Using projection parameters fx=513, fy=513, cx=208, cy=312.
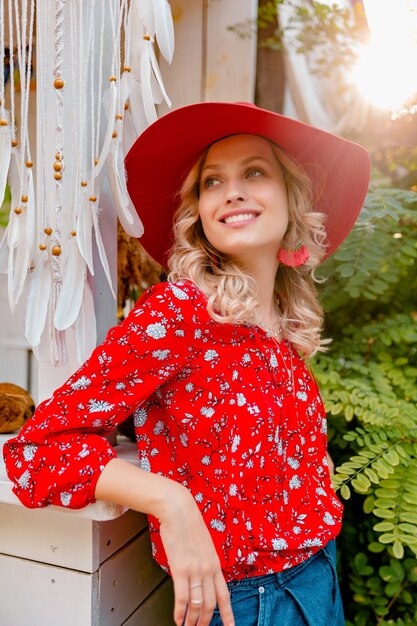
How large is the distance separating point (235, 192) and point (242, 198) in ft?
0.07

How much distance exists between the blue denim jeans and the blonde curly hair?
51cm

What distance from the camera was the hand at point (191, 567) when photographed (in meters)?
0.82

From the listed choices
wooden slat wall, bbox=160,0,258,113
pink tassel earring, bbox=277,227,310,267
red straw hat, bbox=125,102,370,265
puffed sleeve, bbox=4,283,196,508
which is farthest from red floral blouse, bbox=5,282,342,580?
wooden slat wall, bbox=160,0,258,113

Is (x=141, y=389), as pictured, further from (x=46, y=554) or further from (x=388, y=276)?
(x=388, y=276)

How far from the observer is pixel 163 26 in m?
1.04

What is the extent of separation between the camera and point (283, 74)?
Result: 2549mm

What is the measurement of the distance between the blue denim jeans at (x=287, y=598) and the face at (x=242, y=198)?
0.68 meters

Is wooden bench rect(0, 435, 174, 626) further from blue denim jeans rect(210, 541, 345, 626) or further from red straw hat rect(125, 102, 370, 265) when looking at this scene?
red straw hat rect(125, 102, 370, 265)

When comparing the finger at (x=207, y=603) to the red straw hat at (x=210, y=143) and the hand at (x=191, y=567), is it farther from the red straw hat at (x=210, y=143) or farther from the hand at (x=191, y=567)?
the red straw hat at (x=210, y=143)

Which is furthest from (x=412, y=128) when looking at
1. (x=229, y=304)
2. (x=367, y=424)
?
(x=229, y=304)

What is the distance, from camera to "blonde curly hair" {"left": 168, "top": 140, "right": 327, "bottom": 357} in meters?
1.06

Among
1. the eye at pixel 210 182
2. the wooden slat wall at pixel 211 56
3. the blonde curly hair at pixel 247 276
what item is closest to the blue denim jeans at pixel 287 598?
the blonde curly hair at pixel 247 276

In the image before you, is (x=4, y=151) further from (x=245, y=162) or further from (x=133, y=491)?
(x=133, y=491)

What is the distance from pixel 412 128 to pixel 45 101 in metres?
1.38
